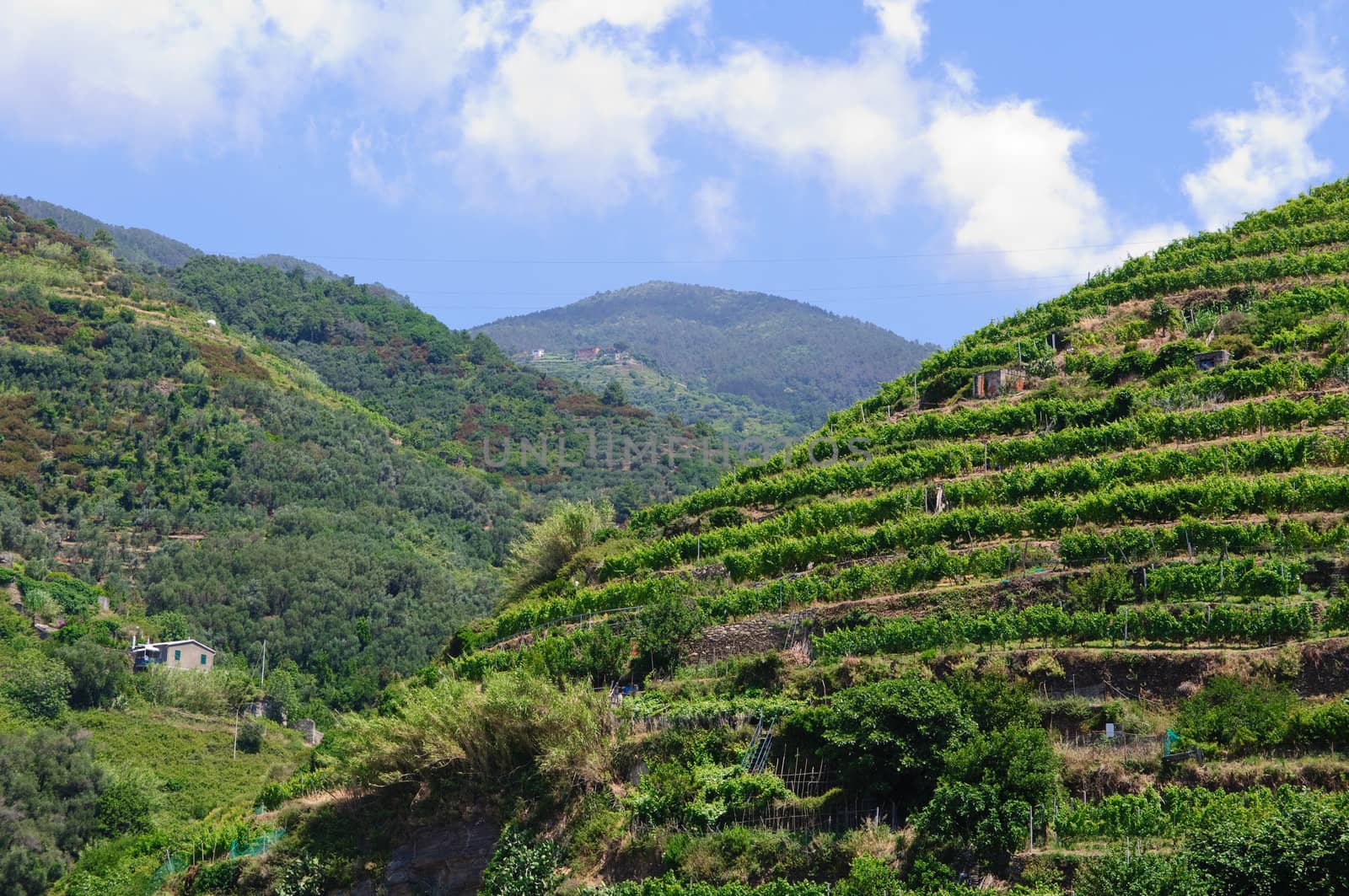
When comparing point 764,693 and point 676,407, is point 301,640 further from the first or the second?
point 676,407

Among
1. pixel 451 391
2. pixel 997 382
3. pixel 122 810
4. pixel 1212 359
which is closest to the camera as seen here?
pixel 1212 359

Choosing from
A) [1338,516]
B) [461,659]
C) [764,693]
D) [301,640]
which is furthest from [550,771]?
[301,640]

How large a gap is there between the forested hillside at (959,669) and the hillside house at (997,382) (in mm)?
174

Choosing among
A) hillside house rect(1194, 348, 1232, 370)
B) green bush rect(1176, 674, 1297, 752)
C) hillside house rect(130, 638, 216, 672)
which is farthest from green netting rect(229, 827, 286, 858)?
hillside house rect(130, 638, 216, 672)

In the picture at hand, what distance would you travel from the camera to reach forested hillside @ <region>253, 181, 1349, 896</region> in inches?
877

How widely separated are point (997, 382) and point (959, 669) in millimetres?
16696

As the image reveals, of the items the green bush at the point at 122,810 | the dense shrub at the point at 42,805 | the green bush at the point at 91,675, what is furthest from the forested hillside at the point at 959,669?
the green bush at the point at 91,675

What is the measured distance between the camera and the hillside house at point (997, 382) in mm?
41000

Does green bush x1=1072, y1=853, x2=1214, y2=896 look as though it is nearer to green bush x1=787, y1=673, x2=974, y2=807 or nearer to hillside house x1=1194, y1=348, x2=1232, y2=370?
green bush x1=787, y1=673, x2=974, y2=807

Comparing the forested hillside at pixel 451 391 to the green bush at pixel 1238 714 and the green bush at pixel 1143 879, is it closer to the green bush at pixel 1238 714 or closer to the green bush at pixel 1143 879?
the green bush at pixel 1238 714

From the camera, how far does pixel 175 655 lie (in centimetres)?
6500

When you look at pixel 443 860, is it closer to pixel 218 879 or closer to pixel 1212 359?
pixel 218 879

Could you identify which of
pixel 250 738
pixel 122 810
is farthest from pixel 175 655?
pixel 122 810

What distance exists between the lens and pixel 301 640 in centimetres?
7225
